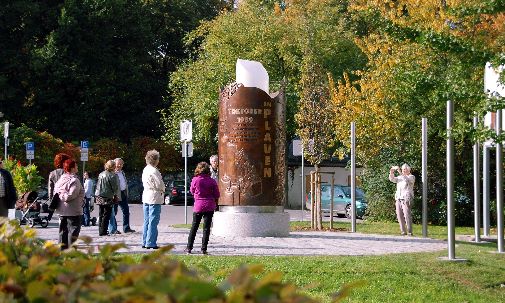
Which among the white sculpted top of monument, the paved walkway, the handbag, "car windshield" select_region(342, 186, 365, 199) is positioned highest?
the white sculpted top of monument

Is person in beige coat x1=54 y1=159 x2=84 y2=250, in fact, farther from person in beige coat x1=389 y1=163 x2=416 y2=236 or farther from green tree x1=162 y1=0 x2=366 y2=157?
green tree x1=162 y1=0 x2=366 y2=157

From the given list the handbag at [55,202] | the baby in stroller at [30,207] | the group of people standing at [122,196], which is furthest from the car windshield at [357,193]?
the handbag at [55,202]

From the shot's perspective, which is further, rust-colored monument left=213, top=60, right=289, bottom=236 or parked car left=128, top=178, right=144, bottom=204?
parked car left=128, top=178, right=144, bottom=204

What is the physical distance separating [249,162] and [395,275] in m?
8.37

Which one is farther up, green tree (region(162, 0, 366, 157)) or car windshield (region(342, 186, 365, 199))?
green tree (region(162, 0, 366, 157))

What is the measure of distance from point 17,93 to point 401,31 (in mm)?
39558

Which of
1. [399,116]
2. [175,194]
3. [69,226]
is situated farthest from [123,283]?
[175,194]

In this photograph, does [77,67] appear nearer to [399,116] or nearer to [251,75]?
[399,116]

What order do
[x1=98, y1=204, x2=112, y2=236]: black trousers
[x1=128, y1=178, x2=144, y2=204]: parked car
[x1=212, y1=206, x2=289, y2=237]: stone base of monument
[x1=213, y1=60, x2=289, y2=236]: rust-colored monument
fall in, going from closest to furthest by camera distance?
[x1=212, y1=206, x2=289, y2=237]: stone base of monument, [x1=213, y1=60, x2=289, y2=236]: rust-colored monument, [x1=98, y1=204, x2=112, y2=236]: black trousers, [x1=128, y1=178, x2=144, y2=204]: parked car

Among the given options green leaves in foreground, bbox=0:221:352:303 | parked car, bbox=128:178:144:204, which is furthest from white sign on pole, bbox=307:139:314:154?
parked car, bbox=128:178:144:204

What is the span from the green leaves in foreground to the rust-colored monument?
1680 cm

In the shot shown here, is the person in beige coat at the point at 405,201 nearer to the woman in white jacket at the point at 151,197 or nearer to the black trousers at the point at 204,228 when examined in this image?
the woman in white jacket at the point at 151,197

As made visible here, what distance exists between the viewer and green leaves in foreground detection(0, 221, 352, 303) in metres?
2.64

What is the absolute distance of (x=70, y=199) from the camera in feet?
47.6
